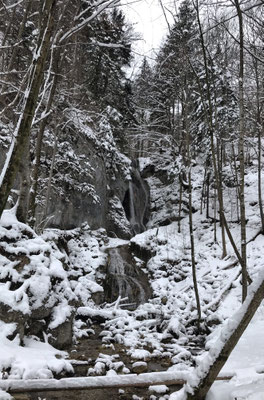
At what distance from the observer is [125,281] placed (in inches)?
479

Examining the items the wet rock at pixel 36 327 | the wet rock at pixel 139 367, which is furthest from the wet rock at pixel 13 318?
the wet rock at pixel 139 367

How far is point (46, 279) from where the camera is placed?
19.1 ft

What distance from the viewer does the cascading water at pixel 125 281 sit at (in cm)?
1151

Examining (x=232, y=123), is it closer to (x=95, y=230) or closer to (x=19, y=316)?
(x=95, y=230)

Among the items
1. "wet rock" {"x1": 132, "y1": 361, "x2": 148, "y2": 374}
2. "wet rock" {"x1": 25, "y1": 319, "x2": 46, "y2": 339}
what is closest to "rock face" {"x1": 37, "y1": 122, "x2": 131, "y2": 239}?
"wet rock" {"x1": 25, "y1": 319, "x2": 46, "y2": 339}

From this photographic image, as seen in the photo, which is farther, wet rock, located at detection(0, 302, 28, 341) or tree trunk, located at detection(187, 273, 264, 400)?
wet rock, located at detection(0, 302, 28, 341)

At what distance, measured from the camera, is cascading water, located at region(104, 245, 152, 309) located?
37.8 ft

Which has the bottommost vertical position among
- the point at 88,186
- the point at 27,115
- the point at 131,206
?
the point at 131,206

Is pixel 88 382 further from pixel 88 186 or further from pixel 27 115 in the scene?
pixel 88 186

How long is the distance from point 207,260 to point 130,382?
34.1ft

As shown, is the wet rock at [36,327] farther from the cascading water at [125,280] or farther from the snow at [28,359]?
the cascading water at [125,280]

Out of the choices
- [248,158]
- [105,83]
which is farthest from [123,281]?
[248,158]

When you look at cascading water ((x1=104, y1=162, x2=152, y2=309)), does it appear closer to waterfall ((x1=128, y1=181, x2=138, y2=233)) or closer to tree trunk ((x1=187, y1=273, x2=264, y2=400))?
waterfall ((x1=128, y1=181, x2=138, y2=233))

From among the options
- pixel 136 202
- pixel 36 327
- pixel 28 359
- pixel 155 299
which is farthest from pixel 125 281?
pixel 136 202
